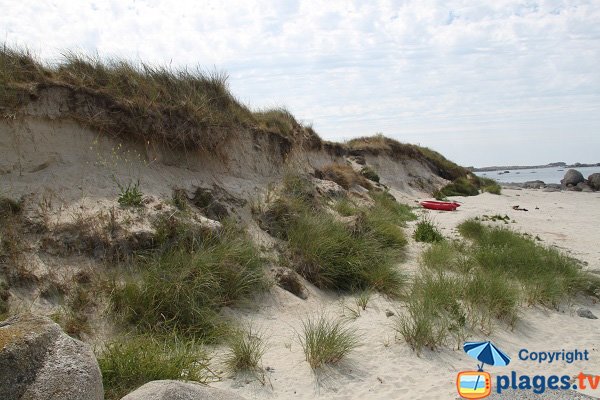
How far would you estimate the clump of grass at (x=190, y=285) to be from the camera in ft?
19.2

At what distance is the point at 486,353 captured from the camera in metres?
5.86

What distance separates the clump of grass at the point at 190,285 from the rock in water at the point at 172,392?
2316mm

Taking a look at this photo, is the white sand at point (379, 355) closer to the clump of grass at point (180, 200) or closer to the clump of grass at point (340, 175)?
the clump of grass at point (180, 200)

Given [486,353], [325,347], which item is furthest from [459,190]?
[325,347]

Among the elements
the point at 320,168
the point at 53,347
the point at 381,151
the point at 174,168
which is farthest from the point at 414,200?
the point at 53,347

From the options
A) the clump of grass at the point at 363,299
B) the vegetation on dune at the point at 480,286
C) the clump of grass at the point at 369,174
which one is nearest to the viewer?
the vegetation on dune at the point at 480,286

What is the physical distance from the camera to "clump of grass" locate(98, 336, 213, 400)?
4.30 meters

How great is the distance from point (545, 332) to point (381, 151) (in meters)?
18.4

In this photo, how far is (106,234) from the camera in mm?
6891

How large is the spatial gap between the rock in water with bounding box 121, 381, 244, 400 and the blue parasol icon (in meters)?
3.46

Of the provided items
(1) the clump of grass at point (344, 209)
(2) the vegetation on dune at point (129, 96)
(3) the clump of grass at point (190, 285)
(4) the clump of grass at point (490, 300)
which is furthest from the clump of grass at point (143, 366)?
(1) the clump of grass at point (344, 209)

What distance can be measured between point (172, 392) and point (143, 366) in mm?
1405
